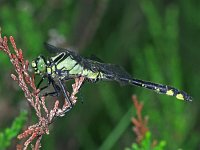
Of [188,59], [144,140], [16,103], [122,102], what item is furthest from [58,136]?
[144,140]

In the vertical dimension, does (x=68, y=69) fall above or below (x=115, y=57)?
below

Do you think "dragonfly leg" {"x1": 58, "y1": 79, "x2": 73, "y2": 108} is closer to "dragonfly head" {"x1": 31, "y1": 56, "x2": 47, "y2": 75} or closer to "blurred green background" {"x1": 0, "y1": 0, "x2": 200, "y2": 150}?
"dragonfly head" {"x1": 31, "y1": 56, "x2": 47, "y2": 75}

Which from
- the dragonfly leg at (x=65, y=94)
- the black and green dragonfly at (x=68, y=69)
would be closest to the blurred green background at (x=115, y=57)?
the black and green dragonfly at (x=68, y=69)

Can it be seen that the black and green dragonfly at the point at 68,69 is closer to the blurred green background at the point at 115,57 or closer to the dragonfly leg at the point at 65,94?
the dragonfly leg at the point at 65,94

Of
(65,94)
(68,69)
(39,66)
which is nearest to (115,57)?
(68,69)

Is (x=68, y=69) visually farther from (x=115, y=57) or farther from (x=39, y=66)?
(x=115, y=57)

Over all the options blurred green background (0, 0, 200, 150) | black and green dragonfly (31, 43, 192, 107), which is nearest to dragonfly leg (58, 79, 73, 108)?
black and green dragonfly (31, 43, 192, 107)

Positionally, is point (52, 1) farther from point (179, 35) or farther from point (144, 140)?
point (144, 140)

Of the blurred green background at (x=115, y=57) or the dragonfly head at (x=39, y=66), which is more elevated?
the blurred green background at (x=115, y=57)
